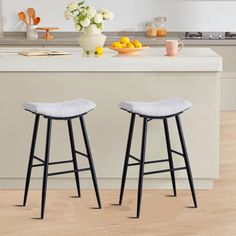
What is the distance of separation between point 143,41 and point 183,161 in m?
2.80

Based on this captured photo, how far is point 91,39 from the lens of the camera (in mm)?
5539

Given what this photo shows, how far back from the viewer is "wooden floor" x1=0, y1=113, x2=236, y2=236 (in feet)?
15.1

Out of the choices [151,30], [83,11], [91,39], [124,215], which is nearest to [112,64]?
[91,39]

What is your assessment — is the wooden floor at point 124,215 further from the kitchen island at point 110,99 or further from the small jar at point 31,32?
the small jar at point 31,32

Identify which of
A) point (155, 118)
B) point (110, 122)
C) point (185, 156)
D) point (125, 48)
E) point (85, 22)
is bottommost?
point (185, 156)

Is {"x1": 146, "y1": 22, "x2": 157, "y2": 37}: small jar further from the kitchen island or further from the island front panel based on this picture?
the island front panel

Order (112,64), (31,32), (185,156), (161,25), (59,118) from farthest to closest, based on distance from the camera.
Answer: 1. (161,25)
2. (31,32)
3. (112,64)
4. (185,156)
5. (59,118)

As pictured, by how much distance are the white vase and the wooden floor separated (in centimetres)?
109

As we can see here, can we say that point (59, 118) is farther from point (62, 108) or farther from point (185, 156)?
point (185, 156)

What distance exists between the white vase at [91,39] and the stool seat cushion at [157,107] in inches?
31.0

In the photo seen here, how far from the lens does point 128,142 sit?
5.05 m

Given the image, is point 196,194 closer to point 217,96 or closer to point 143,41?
point 217,96

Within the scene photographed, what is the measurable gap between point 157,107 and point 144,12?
12.4 feet

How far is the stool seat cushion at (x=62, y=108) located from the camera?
473 cm
